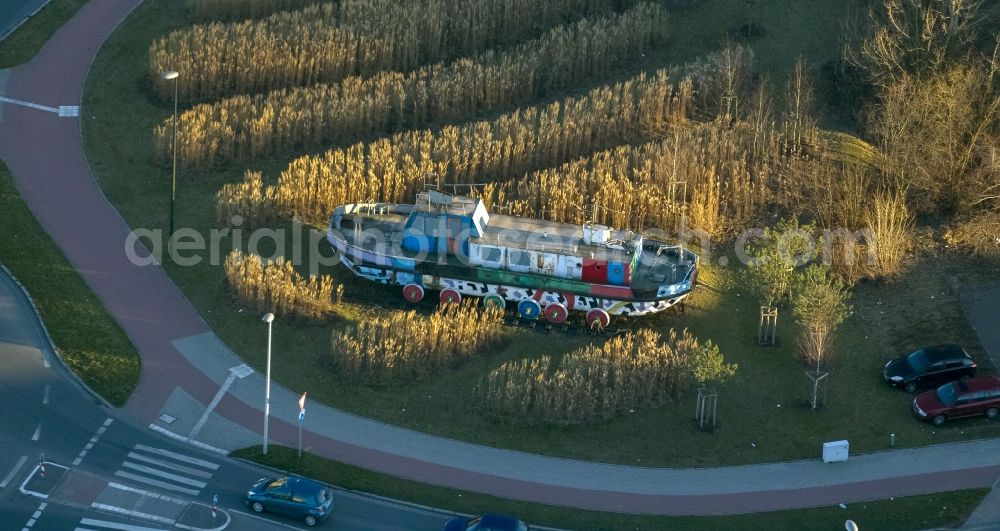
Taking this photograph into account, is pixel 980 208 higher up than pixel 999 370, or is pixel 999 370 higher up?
pixel 980 208

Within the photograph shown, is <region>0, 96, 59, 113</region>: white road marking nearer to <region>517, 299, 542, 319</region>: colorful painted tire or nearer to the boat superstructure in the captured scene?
the boat superstructure

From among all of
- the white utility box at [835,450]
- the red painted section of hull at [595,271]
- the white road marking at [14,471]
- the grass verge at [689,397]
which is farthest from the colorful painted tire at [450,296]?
the white road marking at [14,471]

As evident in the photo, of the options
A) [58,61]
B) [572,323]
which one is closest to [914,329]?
[572,323]

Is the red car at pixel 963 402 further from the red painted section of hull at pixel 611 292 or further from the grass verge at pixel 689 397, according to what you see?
the red painted section of hull at pixel 611 292

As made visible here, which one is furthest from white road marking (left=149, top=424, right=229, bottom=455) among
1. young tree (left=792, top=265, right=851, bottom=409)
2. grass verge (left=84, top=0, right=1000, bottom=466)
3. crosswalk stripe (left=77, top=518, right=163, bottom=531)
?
young tree (left=792, top=265, right=851, bottom=409)

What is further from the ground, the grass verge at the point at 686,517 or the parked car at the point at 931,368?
the parked car at the point at 931,368

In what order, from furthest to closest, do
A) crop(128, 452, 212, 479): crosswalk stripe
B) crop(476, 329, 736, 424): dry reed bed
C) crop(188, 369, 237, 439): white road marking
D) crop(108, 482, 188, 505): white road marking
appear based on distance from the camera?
crop(476, 329, 736, 424): dry reed bed, crop(188, 369, 237, 439): white road marking, crop(128, 452, 212, 479): crosswalk stripe, crop(108, 482, 188, 505): white road marking

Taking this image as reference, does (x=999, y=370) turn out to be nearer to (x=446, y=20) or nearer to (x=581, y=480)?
(x=581, y=480)
